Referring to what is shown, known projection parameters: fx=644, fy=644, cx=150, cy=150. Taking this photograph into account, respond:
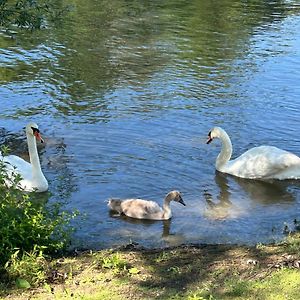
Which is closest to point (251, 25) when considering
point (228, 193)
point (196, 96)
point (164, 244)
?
point (196, 96)

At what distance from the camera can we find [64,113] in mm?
14484

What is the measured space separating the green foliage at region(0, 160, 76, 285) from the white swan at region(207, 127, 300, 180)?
4815 millimetres

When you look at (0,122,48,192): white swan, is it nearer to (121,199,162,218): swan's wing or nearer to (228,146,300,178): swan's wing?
(121,199,162,218): swan's wing

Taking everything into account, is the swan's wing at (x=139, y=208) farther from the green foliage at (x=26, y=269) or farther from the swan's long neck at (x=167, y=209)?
the green foliage at (x=26, y=269)

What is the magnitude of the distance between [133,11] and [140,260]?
23708 mm

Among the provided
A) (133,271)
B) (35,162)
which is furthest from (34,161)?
(133,271)

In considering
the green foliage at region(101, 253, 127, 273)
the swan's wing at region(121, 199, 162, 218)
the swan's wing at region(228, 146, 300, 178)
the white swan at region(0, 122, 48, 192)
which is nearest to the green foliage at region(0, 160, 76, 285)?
the green foliage at region(101, 253, 127, 273)

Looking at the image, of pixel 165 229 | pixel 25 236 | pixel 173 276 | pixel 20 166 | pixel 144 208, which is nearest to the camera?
pixel 173 276

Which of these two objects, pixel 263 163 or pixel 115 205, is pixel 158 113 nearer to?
pixel 263 163

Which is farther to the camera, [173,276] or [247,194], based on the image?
[247,194]

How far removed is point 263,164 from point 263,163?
0.06ft

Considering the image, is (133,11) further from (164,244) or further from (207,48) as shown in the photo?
(164,244)

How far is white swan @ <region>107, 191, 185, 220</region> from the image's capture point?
9344mm

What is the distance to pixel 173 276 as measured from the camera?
629cm
